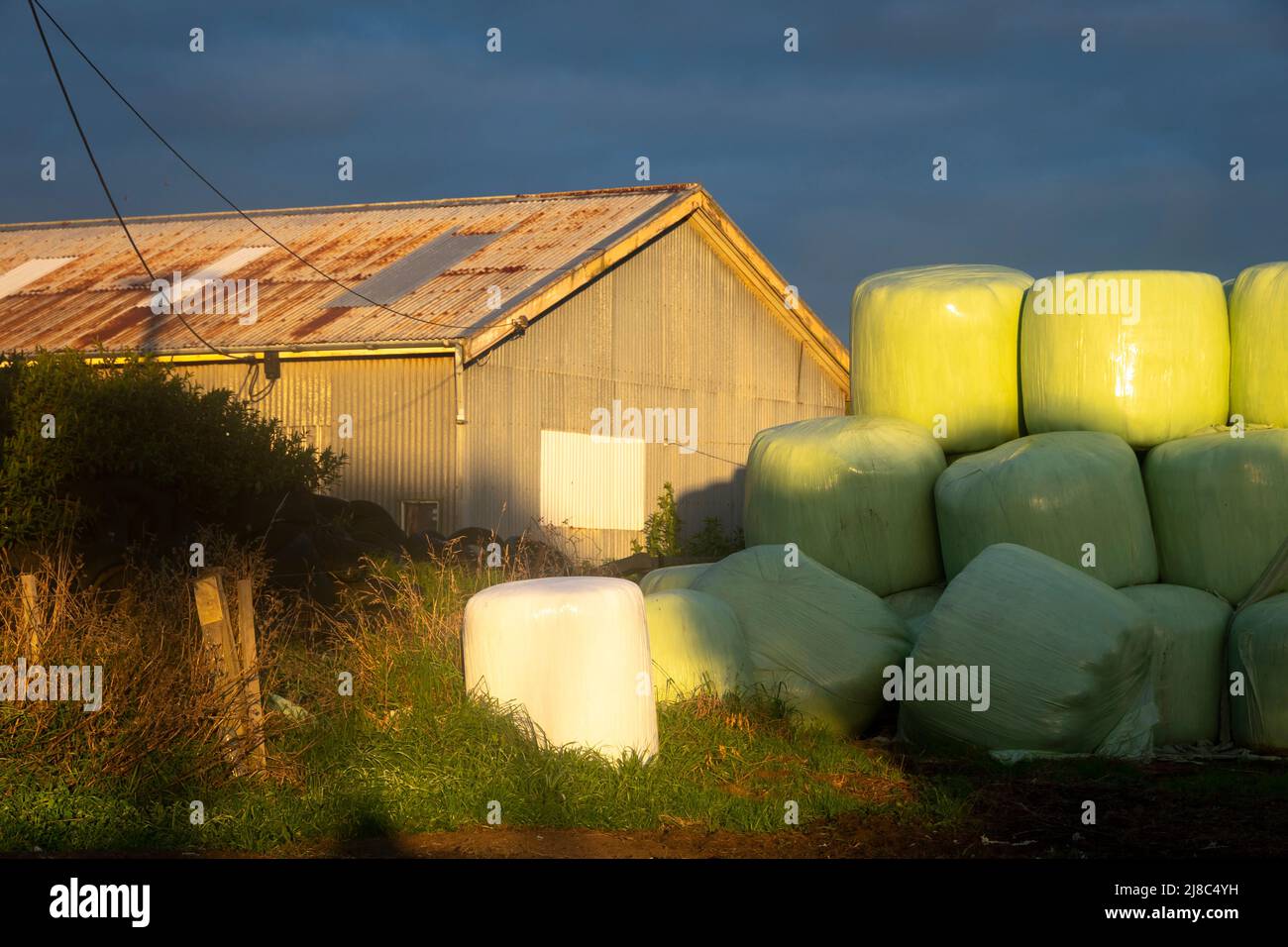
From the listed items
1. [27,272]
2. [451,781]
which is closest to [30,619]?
[451,781]

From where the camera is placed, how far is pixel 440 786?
24.2 ft

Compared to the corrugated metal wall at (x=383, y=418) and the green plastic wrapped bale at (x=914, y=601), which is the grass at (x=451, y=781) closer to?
the green plastic wrapped bale at (x=914, y=601)

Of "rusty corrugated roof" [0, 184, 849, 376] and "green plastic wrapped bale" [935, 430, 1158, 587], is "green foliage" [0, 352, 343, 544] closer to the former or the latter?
"rusty corrugated roof" [0, 184, 849, 376]

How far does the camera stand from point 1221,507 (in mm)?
10023

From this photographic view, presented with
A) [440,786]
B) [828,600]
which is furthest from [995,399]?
[440,786]

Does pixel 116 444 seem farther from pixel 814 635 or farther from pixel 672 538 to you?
pixel 672 538

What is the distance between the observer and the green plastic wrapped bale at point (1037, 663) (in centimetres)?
895

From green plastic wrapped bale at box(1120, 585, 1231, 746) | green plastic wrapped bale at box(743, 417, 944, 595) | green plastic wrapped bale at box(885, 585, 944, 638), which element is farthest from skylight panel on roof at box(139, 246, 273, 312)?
green plastic wrapped bale at box(1120, 585, 1231, 746)

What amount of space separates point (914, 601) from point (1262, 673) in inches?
98.2

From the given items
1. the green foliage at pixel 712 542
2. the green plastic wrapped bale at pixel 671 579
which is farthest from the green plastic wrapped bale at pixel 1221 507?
the green foliage at pixel 712 542

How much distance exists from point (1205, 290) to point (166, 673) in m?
7.40

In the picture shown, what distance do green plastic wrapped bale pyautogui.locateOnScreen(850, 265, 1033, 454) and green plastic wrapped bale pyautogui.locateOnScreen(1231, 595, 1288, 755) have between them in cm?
252

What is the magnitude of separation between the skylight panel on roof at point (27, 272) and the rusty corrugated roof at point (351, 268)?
0.53 feet
